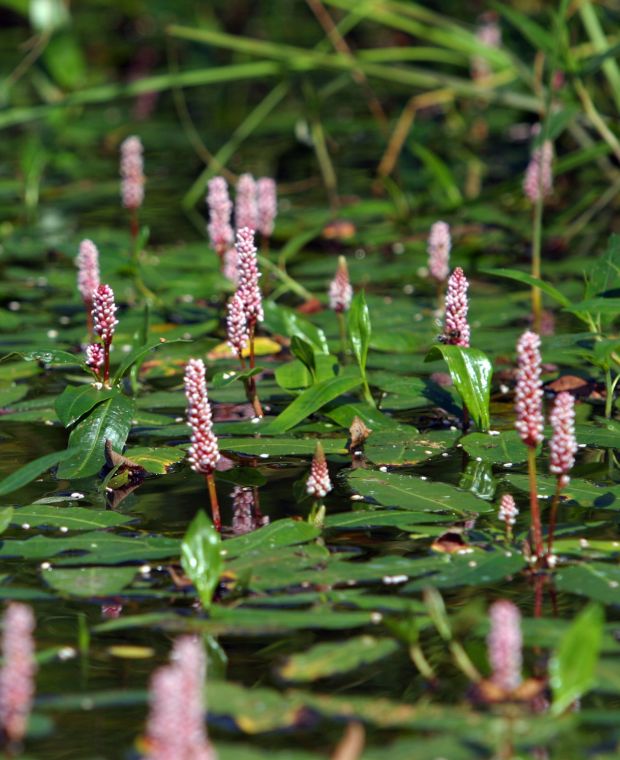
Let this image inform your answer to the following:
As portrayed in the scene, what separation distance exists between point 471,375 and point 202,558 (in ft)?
3.42

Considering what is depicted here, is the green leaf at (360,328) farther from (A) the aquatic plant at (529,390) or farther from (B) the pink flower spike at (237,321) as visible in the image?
(A) the aquatic plant at (529,390)

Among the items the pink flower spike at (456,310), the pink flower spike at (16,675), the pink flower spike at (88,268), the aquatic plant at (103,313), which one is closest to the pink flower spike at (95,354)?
the aquatic plant at (103,313)

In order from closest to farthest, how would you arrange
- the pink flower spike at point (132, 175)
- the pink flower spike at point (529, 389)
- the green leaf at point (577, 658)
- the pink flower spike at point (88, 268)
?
1. the green leaf at point (577, 658)
2. the pink flower spike at point (529, 389)
3. the pink flower spike at point (88, 268)
4. the pink flower spike at point (132, 175)

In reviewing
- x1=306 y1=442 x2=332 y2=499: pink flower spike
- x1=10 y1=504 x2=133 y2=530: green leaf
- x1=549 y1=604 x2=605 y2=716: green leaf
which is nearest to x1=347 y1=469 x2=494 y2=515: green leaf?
x1=306 y1=442 x2=332 y2=499: pink flower spike

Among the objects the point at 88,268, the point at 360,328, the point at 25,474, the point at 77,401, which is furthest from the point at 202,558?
the point at 88,268

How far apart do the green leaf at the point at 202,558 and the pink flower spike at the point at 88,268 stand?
1.54 meters

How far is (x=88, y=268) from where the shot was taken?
3.82m

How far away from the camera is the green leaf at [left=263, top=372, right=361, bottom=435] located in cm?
323

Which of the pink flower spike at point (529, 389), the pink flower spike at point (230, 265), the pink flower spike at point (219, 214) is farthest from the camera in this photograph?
the pink flower spike at point (230, 265)

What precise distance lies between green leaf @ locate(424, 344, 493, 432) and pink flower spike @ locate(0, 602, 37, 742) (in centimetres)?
151

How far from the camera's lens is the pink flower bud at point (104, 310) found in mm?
3035

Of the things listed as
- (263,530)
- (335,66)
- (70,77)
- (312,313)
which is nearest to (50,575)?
(263,530)

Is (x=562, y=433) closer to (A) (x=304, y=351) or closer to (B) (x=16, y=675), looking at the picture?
(B) (x=16, y=675)

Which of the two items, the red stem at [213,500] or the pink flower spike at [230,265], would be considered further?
the pink flower spike at [230,265]
